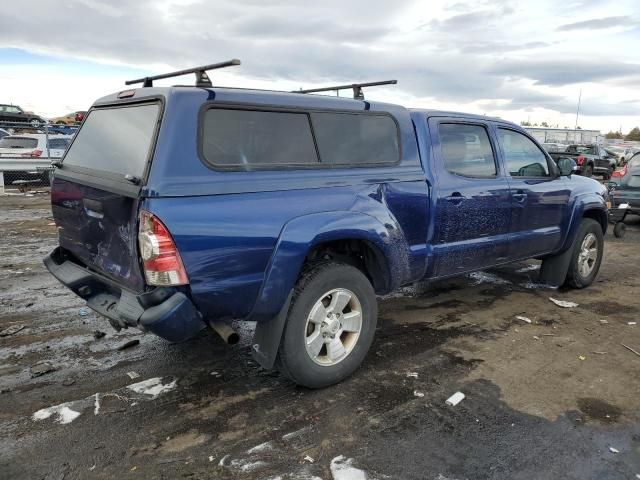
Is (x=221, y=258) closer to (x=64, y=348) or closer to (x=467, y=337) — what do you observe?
(x=64, y=348)

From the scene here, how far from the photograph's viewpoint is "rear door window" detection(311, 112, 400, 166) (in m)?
3.56

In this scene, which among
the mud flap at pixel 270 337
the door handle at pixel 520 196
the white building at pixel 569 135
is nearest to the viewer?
the mud flap at pixel 270 337

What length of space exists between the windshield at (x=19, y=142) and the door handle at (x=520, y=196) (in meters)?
15.0

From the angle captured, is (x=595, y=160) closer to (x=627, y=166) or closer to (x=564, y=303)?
(x=627, y=166)

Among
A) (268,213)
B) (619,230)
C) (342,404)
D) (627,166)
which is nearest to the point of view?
(268,213)

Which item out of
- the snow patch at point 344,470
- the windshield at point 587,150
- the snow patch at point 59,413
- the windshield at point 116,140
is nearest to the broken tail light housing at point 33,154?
the windshield at point 116,140

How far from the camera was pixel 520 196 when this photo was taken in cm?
500

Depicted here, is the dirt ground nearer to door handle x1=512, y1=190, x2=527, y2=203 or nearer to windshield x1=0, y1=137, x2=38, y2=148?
door handle x1=512, y1=190, x2=527, y2=203

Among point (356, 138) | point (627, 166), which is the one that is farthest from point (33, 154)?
point (627, 166)

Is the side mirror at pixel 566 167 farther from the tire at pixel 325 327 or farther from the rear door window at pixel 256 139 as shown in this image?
the rear door window at pixel 256 139

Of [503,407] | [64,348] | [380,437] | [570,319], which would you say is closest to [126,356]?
[64,348]

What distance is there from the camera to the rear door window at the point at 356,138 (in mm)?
3562

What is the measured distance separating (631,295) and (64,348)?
600 centimetres

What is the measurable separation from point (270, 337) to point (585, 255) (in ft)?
14.7
